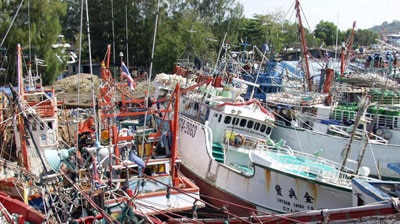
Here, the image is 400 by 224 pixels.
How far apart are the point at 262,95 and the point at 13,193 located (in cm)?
1295

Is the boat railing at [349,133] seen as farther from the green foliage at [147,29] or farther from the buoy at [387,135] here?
the green foliage at [147,29]

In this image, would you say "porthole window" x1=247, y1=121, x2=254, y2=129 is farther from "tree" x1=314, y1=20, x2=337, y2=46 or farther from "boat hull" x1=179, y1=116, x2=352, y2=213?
"tree" x1=314, y1=20, x2=337, y2=46

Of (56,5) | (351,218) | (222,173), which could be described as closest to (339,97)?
(222,173)

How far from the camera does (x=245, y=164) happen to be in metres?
16.2

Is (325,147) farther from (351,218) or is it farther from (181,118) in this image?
(351,218)

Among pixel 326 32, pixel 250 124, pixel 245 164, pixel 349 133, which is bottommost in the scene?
pixel 245 164

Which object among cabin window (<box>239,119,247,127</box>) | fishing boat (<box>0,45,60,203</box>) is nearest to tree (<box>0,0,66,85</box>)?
fishing boat (<box>0,45,60,203</box>)

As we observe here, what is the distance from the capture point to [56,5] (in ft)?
106

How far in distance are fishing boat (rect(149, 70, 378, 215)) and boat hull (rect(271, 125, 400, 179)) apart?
7.46ft

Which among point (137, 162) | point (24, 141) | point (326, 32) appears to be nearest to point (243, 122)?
point (137, 162)

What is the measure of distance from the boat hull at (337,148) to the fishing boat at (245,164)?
2273mm

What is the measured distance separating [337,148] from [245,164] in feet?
14.0

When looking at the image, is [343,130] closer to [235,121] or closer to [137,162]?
[235,121]

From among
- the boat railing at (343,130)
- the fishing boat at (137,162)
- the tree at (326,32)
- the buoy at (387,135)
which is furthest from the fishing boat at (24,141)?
the tree at (326,32)
